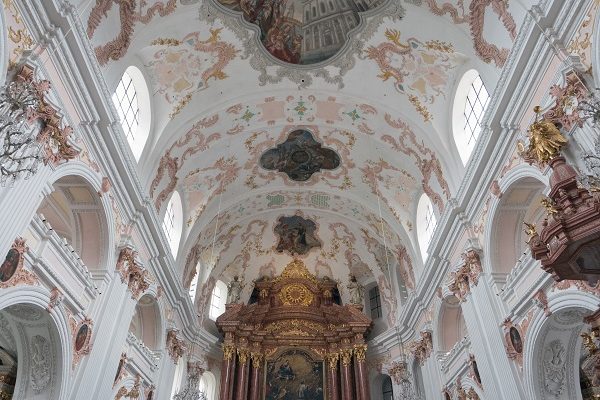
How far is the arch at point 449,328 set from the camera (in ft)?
46.9

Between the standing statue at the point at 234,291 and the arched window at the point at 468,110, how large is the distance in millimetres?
11707

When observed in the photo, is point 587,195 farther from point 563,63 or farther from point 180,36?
point 180,36

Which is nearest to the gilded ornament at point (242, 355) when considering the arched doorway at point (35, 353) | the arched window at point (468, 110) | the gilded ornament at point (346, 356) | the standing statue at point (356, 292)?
the gilded ornament at point (346, 356)

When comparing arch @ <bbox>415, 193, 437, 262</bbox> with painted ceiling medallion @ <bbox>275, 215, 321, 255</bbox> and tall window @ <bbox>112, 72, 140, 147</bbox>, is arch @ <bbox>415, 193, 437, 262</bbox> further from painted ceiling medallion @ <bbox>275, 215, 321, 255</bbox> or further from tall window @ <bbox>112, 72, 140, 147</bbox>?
tall window @ <bbox>112, 72, 140, 147</bbox>

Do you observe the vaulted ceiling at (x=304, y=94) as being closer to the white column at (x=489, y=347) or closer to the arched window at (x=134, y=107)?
the arched window at (x=134, y=107)

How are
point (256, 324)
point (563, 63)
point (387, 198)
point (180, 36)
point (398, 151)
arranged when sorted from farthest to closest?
point (256, 324) → point (387, 198) → point (398, 151) → point (180, 36) → point (563, 63)

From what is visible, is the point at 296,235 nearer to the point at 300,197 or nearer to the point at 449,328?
the point at 300,197

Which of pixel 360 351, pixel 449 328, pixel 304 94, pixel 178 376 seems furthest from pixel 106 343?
pixel 360 351

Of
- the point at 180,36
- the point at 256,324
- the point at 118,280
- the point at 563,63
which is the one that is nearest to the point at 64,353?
the point at 118,280

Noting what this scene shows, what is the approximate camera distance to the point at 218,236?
19562mm

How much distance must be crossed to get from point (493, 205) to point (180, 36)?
852cm

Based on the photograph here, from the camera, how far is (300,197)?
19453 mm

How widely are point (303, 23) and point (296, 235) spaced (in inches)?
423

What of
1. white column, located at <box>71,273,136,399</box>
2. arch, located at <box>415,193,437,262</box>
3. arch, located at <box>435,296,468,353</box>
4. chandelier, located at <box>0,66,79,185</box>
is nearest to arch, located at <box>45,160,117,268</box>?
white column, located at <box>71,273,136,399</box>
